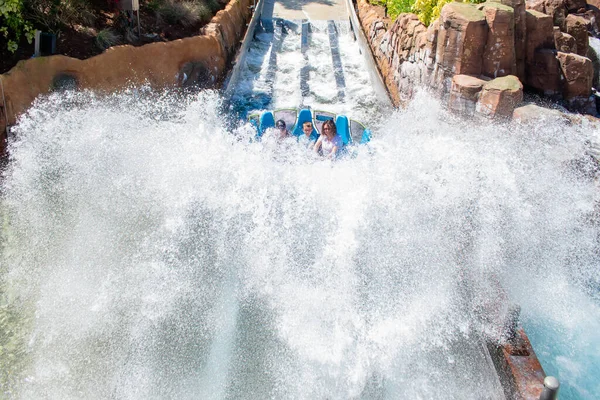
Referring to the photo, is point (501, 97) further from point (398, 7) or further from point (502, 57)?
point (398, 7)

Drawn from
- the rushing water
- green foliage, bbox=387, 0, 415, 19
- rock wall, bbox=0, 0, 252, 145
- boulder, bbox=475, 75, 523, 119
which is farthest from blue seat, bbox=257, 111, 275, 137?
green foliage, bbox=387, 0, 415, 19

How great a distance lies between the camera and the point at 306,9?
1291cm

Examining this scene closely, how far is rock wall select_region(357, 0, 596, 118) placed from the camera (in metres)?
6.53

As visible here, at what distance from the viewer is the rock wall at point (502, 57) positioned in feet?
21.4

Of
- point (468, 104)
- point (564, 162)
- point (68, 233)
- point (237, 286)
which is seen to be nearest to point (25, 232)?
point (68, 233)

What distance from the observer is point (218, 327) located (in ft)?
14.6

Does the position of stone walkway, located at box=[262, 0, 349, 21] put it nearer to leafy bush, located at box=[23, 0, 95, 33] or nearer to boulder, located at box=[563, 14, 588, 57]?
leafy bush, located at box=[23, 0, 95, 33]

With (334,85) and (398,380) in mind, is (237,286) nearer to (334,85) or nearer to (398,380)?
(398,380)

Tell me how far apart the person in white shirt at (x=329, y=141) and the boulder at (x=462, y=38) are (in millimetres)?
1949

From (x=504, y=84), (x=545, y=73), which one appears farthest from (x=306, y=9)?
(x=504, y=84)

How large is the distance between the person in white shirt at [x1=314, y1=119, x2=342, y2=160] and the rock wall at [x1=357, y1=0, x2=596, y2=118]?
1715mm

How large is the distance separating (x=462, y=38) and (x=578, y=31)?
2462mm

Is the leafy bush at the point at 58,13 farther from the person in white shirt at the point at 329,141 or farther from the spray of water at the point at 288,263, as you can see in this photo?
the person in white shirt at the point at 329,141

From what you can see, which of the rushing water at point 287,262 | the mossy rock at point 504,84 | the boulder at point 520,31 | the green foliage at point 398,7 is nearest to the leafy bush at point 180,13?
the rushing water at point 287,262
